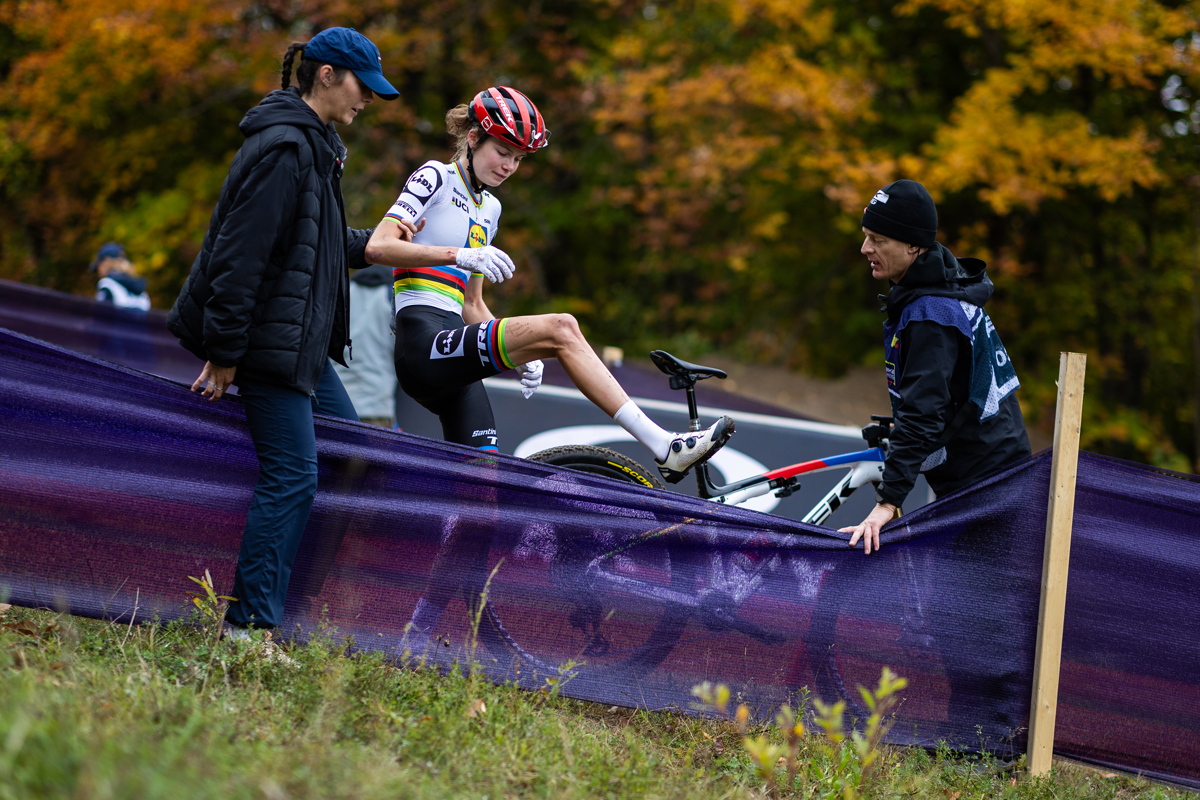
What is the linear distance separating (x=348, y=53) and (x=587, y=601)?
2142mm

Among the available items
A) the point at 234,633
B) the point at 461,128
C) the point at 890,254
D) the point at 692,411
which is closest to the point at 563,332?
the point at 692,411

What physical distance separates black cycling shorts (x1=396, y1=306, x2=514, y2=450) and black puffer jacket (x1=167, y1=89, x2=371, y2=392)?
45 cm

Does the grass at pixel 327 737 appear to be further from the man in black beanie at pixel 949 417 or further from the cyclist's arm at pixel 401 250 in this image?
the cyclist's arm at pixel 401 250

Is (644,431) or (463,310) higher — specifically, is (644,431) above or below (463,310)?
below

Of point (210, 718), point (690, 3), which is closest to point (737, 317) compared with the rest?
point (690, 3)

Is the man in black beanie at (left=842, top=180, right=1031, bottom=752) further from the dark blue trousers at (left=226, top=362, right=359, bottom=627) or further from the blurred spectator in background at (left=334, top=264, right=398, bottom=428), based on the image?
the blurred spectator in background at (left=334, top=264, right=398, bottom=428)

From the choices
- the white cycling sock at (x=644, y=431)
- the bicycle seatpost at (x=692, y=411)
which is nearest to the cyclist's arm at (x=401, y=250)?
the white cycling sock at (x=644, y=431)

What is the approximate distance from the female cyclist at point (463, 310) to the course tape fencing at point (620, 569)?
0.32 metres

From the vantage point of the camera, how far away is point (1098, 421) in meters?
12.3

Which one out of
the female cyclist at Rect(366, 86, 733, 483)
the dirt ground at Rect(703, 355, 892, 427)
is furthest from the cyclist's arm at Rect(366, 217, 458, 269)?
the dirt ground at Rect(703, 355, 892, 427)

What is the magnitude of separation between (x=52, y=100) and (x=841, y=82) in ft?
35.3

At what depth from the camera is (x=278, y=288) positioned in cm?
324

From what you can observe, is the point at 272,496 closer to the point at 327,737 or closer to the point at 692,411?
the point at 327,737

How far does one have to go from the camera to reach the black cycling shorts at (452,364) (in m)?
3.62
